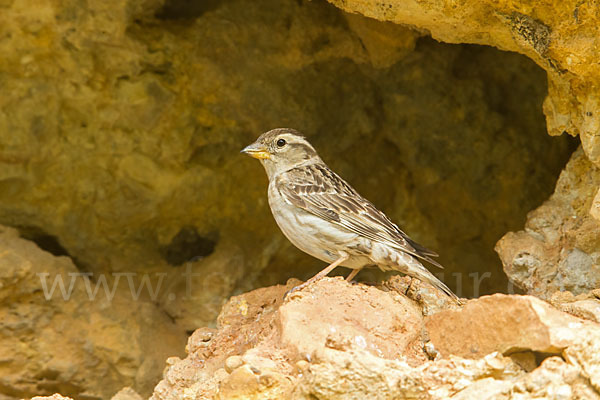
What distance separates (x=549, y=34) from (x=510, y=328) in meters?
2.10

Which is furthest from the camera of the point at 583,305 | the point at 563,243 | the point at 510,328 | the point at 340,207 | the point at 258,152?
the point at 258,152

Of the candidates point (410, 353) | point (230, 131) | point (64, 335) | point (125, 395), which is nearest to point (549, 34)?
point (410, 353)

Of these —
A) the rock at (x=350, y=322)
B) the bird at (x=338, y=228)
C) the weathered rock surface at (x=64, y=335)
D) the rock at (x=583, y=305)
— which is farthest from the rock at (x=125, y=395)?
the rock at (x=583, y=305)

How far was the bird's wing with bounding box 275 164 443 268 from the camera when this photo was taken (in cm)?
534

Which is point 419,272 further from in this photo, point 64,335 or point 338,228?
point 64,335

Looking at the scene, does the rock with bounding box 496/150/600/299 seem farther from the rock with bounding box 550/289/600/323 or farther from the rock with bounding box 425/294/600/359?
the rock with bounding box 425/294/600/359

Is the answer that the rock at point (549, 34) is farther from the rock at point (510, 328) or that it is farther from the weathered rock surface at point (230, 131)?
the rock at point (510, 328)

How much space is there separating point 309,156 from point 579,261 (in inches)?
89.8

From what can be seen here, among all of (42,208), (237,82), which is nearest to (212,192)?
(237,82)

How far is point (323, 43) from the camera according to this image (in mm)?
6867

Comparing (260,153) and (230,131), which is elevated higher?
(260,153)

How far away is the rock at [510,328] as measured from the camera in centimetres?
347

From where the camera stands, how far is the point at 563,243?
533 cm

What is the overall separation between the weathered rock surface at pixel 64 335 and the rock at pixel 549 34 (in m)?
3.47
